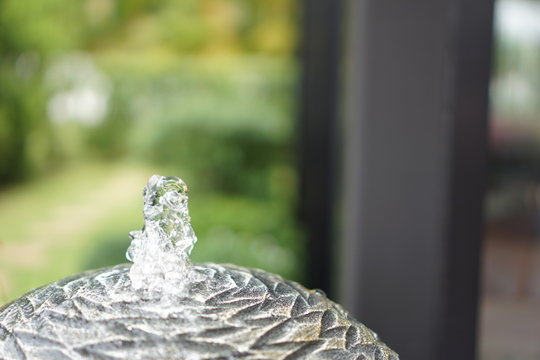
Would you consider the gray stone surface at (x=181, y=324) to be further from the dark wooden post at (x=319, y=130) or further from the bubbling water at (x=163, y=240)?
the dark wooden post at (x=319, y=130)

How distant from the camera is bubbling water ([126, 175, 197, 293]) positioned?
2.16 ft

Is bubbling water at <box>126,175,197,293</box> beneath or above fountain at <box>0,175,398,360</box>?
above

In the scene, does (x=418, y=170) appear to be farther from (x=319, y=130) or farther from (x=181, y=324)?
(x=319, y=130)

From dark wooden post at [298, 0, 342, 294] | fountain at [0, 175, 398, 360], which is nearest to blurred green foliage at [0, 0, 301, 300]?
dark wooden post at [298, 0, 342, 294]

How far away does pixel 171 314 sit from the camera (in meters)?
0.61

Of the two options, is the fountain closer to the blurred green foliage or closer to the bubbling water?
the bubbling water

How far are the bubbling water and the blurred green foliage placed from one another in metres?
3.05

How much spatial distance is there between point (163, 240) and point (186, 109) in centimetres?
329

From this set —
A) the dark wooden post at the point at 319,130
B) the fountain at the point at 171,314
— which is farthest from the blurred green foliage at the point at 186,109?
the fountain at the point at 171,314

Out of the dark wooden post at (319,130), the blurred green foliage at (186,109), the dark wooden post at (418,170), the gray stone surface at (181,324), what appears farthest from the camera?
the blurred green foliage at (186,109)

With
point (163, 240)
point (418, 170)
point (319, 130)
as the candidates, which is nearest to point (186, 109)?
point (319, 130)

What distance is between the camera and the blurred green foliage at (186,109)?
3.64 meters

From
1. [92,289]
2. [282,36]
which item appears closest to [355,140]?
[92,289]

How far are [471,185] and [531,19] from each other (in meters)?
2.41
